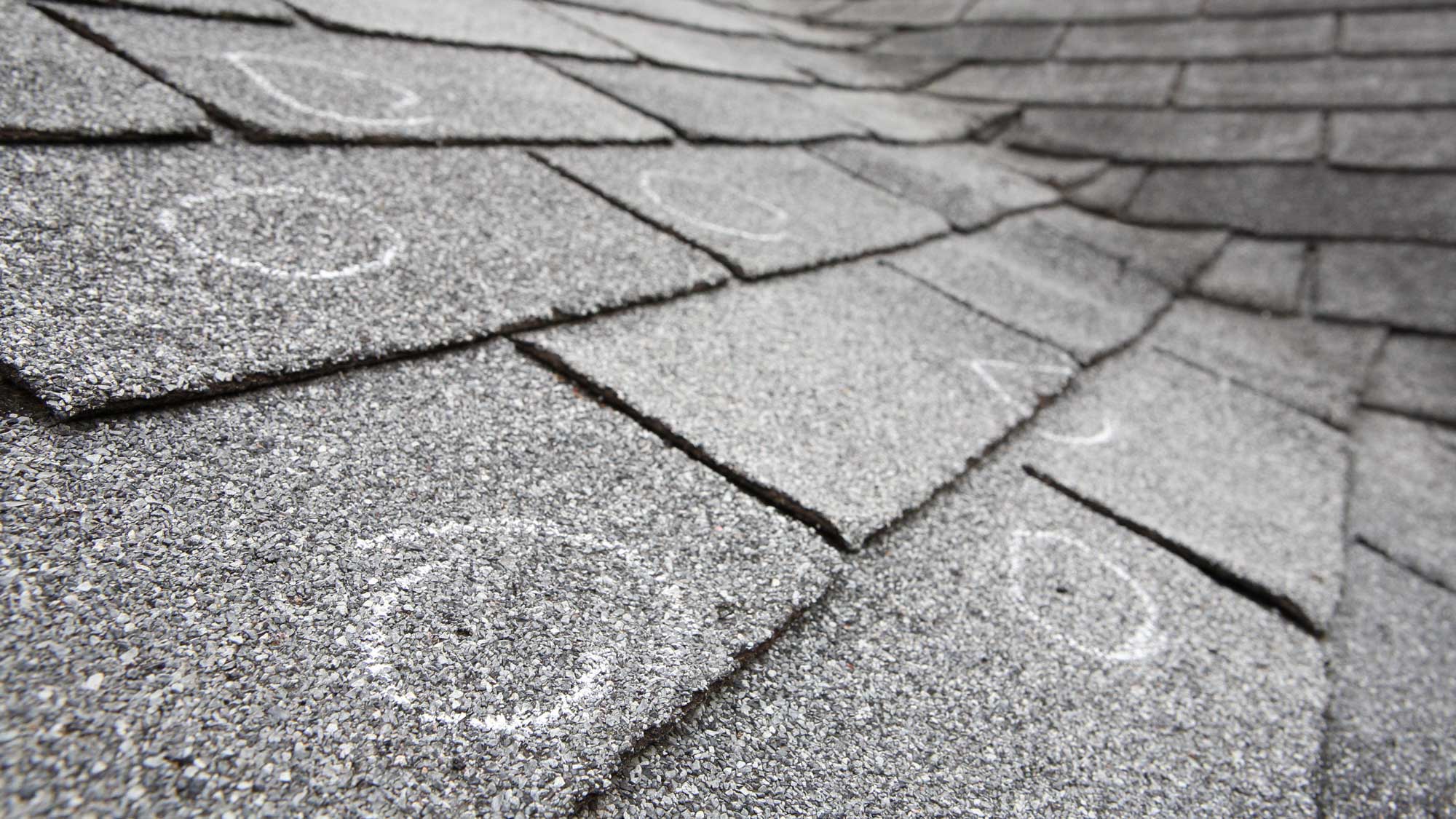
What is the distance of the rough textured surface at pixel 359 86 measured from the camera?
1.17 m

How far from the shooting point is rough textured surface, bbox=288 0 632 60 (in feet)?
5.22

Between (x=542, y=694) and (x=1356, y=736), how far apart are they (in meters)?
1.03

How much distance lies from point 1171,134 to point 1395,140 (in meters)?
0.57

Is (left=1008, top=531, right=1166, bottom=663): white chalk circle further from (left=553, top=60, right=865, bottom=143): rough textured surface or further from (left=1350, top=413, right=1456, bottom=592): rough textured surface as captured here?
(left=553, top=60, right=865, bottom=143): rough textured surface

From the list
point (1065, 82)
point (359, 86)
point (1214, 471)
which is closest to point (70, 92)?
point (359, 86)

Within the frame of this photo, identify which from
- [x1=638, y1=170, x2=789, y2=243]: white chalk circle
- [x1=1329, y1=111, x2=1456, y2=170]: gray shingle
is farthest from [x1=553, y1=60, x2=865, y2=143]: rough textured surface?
[x1=1329, y1=111, x2=1456, y2=170]: gray shingle

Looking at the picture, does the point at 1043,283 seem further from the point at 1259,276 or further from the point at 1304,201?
the point at 1304,201

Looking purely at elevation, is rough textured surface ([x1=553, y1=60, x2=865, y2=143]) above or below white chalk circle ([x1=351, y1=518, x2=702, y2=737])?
above

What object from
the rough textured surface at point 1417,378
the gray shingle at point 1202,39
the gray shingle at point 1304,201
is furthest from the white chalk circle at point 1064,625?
the gray shingle at point 1202,39

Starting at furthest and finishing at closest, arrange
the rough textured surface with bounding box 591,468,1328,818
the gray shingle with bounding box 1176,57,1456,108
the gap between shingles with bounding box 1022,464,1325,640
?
the gray shingle with bounding box 1176,57,1456,108 < the gap between shingles with bounding box 1022,464,1325,640 < the rough textured surface with bounding box 591,468,1328,818

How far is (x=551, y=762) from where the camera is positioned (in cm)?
58

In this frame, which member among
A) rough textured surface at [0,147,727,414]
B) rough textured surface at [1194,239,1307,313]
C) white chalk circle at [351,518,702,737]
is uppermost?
rough textured surface at [0,147,727,414]

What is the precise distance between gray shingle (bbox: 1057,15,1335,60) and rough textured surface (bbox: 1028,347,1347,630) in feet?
5.23

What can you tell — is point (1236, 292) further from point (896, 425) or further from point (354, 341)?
point (354, 341)
